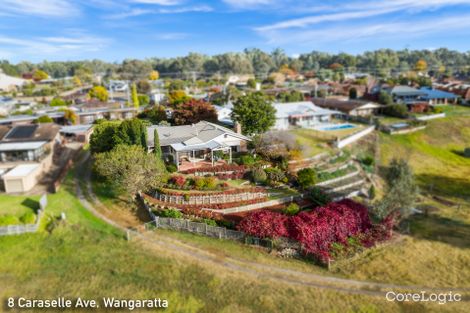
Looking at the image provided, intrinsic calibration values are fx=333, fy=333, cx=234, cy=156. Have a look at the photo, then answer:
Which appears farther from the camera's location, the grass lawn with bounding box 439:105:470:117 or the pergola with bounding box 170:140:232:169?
the grass lawn with bounding box 439:105:470:117

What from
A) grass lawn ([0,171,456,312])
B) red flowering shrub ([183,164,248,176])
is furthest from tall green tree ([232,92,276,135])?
grass lawn ([0,171,456,312])

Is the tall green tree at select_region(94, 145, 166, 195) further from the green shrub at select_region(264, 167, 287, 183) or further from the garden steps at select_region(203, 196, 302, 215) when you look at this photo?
the green shrub at select_region(264, 167, 287, 183)

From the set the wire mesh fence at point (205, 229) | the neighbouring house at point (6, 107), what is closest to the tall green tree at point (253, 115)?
the wire mesh fence at point (205, 229)

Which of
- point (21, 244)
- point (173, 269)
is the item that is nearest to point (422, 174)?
point (173, 269)

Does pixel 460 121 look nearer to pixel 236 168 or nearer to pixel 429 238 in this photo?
pixel 429 238

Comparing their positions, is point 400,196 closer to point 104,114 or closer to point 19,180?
point 19,180

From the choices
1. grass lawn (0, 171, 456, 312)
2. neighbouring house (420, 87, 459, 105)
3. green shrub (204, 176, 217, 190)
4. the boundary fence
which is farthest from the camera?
neighbouring house (420, 87, 459, 105)

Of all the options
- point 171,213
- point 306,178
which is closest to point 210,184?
point 171,213
